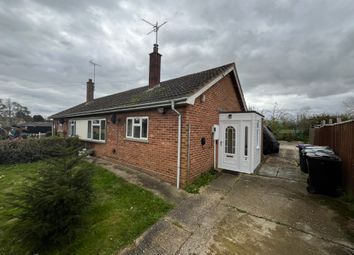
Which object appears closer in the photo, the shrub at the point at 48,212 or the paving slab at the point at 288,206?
the shrub at the point at 48,212

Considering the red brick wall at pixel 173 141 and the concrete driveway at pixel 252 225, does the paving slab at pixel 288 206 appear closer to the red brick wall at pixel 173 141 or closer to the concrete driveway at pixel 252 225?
the concrete driveway at pixel 252 225

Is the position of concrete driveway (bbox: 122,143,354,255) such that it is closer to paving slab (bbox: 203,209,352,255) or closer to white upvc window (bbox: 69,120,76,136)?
paving slab (bbox: 203,209,352,255)

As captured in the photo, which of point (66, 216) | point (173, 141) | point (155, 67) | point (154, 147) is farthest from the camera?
point (155, 67)

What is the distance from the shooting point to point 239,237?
135 inches

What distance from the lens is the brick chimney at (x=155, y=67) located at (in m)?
10.1

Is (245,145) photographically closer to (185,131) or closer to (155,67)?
(185,131)

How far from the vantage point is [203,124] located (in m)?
6.84

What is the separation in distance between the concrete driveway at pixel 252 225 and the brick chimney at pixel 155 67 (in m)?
7.47

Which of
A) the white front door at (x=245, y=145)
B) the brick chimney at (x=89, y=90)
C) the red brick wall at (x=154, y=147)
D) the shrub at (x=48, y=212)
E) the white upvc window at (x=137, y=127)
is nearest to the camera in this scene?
the shrub at (x=48, y=212)

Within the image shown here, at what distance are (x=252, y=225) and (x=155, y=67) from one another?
9.31m

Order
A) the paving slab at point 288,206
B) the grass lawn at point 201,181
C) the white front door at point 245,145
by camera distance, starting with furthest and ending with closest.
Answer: the white front door at point 245,145
the grass lawn at point 201,181
the paving slab at point 288,206

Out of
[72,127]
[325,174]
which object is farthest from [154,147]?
[72,127]

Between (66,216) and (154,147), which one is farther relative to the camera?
(154,147)

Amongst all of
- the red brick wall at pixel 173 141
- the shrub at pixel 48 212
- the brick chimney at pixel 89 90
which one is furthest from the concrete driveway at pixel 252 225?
the brick chimney at pixel 89 90
